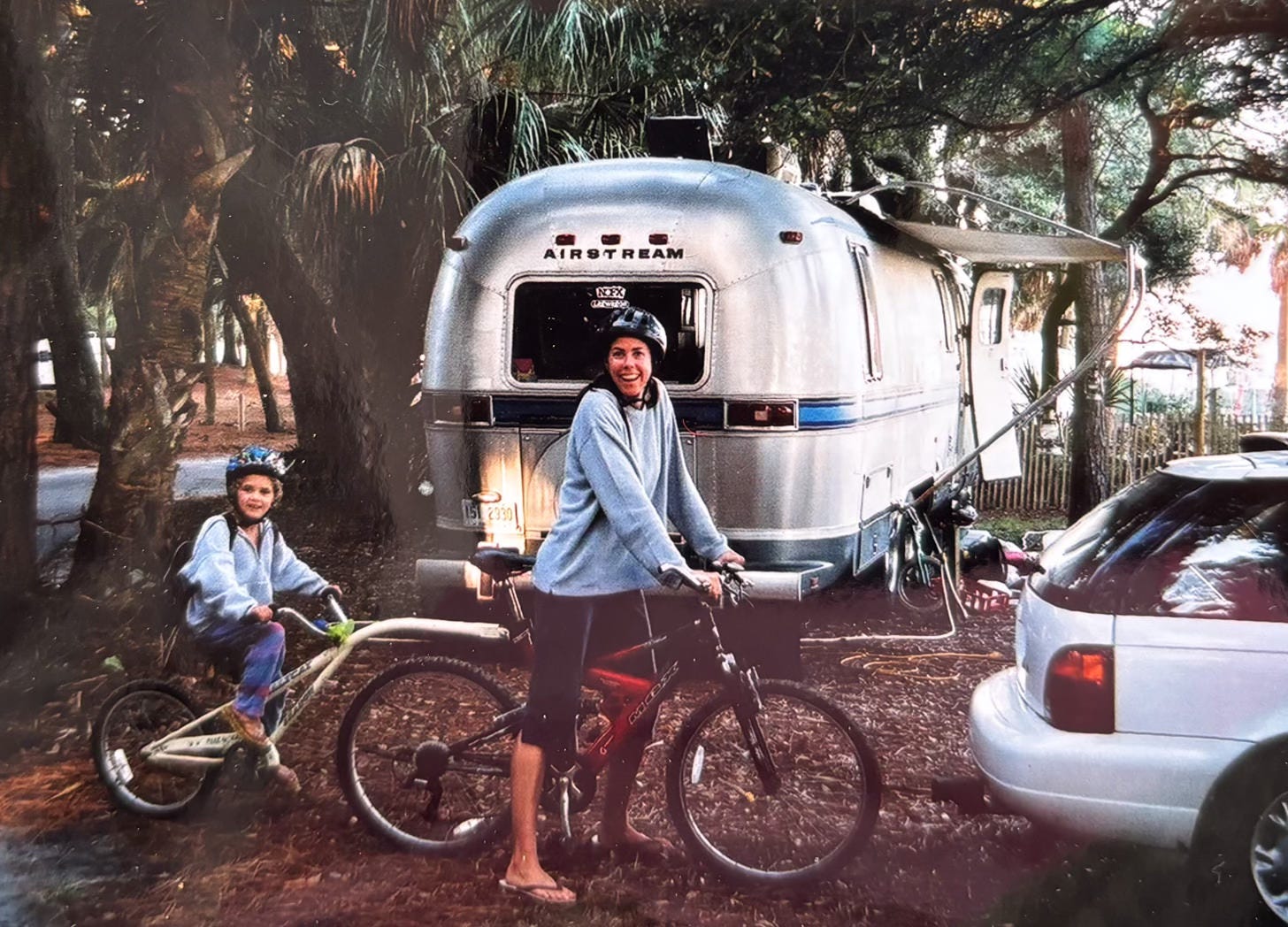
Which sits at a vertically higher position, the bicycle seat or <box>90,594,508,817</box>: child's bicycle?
the bicycle seat

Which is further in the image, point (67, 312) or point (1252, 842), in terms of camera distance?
point (67, 312)

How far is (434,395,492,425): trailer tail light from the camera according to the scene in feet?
11.4

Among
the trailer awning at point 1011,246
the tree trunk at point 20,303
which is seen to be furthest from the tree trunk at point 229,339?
the trailer awning at point 1011,246

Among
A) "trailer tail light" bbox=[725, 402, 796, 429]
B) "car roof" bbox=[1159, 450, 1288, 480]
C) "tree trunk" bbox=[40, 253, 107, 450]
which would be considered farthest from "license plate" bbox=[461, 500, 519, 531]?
"car roof" bbox=[1159, 450, 1288, 480]

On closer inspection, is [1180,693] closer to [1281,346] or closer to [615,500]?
[1281,346]

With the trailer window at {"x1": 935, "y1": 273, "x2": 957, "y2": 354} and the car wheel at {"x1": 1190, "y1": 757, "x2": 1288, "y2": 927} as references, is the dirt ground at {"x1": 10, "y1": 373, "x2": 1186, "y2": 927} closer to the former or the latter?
the car wheel at {"x1": 1190, "y1": 757, "x2": 1288, "y2": 927}

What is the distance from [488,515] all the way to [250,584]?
740 millimetres

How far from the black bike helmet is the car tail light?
1281 mm

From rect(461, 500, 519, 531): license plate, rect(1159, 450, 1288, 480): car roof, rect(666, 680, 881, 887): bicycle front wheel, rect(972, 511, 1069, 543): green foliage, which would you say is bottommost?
rect(666, 680, 881, 887): bicycle front wheel

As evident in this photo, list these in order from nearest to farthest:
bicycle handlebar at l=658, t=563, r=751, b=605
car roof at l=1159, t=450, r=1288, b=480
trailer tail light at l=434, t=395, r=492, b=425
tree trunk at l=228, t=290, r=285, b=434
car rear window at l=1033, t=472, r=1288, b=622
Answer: car rear window at l=1033, t=472, r=1288, b=622, car roof at l=1159, t=450, r=1288, b=480, bicycle handlebar at l=658, t=563, r=751, b=605, trailer tail light at l=434, t=395, r=492, b=425, tree trunk at l=228, t=290, r=285, b=434

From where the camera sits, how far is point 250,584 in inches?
138

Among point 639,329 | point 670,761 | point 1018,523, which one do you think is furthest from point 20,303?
point 1018,523

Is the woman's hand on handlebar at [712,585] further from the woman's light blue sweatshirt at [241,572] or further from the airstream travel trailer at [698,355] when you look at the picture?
the woman's light blue sweatshirt at [241,572]

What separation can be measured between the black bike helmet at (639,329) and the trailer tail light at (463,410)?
0.46 m
